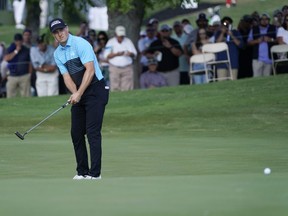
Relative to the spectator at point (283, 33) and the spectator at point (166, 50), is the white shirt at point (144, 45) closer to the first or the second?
the spectator at point (166, 50)

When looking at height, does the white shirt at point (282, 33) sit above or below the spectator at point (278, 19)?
below

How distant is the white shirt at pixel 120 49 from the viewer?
2722cm

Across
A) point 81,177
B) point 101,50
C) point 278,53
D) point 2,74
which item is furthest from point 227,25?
point 81,177

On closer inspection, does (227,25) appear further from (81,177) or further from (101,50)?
(81,177)

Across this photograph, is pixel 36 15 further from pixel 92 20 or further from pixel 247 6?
pixel 92 20

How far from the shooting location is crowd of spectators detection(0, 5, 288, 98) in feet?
89.4

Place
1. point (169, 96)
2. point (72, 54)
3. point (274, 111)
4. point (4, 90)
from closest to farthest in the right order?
point (72, 54)
point (274, 111)
point (169, 96)
point (4, 90)

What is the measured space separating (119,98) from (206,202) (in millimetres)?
17448

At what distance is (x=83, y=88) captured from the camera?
13.2 metres

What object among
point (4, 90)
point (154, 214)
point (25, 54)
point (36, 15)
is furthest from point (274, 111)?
point (154, 214)

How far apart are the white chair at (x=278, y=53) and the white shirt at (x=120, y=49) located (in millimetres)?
3217

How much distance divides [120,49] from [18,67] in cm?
303

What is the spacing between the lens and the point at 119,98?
2652 centimetres

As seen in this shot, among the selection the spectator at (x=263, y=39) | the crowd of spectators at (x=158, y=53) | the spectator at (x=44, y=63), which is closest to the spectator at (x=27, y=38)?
the crowd of spectators at (x=158, y=53)
